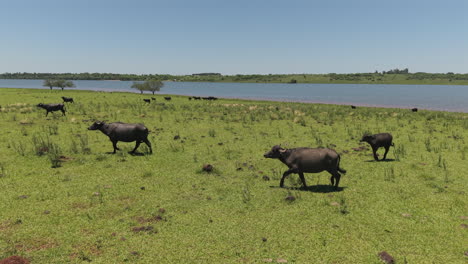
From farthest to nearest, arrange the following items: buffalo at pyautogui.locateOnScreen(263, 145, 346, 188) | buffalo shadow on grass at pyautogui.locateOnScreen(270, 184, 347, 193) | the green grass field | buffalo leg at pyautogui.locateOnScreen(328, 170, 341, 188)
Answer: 1. buffalo shadow on grass at pyautogui.locateOnScreen(270, 184, 347, 193)
2. buffalo leg at pyautogui.locateOnScreen(328, 170, 341, 188)
3. buffalo at pyautogui.locateOnScreen(263, 145, 346, 188)
4. the green grass field

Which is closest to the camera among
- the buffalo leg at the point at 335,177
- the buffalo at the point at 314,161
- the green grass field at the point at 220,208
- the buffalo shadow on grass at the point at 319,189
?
the green grass field at the point at 220,208

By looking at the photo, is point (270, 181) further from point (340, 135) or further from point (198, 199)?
point (340, 135)

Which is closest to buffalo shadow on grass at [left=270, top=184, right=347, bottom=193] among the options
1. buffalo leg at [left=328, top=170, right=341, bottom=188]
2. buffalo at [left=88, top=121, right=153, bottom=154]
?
buffalo leg at [left=328, top=170, right=341, bottom=188]

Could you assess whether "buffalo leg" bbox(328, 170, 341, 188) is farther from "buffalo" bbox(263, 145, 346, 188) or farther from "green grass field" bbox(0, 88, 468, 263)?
"green grass field" bbox(0, 88, 468, 263)

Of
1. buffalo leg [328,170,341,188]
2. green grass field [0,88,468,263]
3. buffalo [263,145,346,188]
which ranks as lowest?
green grass field [0,88,468,263]

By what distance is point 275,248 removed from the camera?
7234 mm

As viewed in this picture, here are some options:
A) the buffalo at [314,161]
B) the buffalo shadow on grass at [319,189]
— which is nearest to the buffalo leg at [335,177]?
the buffalo at [314,161]

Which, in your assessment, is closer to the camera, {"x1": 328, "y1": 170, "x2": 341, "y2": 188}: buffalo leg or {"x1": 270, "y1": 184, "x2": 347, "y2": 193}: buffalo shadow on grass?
{"x1": 328, "y1": 170, "x2": 341, "y2": 188}: buffalo leg

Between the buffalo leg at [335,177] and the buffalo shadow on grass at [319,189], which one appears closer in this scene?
the buffalo leg at [335,177]

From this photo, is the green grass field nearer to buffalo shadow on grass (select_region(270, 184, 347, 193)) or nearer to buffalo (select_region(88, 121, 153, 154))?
buffalo shadow on grass (select_region(270, 184, 347, 193))

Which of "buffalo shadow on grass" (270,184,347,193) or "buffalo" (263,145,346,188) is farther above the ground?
"buffalo" (263,145,346,188)

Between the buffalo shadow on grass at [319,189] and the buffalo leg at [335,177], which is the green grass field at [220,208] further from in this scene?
the buffalo leg at [335,177]

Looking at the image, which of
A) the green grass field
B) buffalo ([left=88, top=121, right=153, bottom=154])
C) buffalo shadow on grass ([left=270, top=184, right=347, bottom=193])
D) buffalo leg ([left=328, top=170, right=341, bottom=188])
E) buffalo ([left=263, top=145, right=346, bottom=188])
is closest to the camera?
the green grass field

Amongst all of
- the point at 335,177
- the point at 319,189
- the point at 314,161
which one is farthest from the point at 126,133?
the point at 335,177
